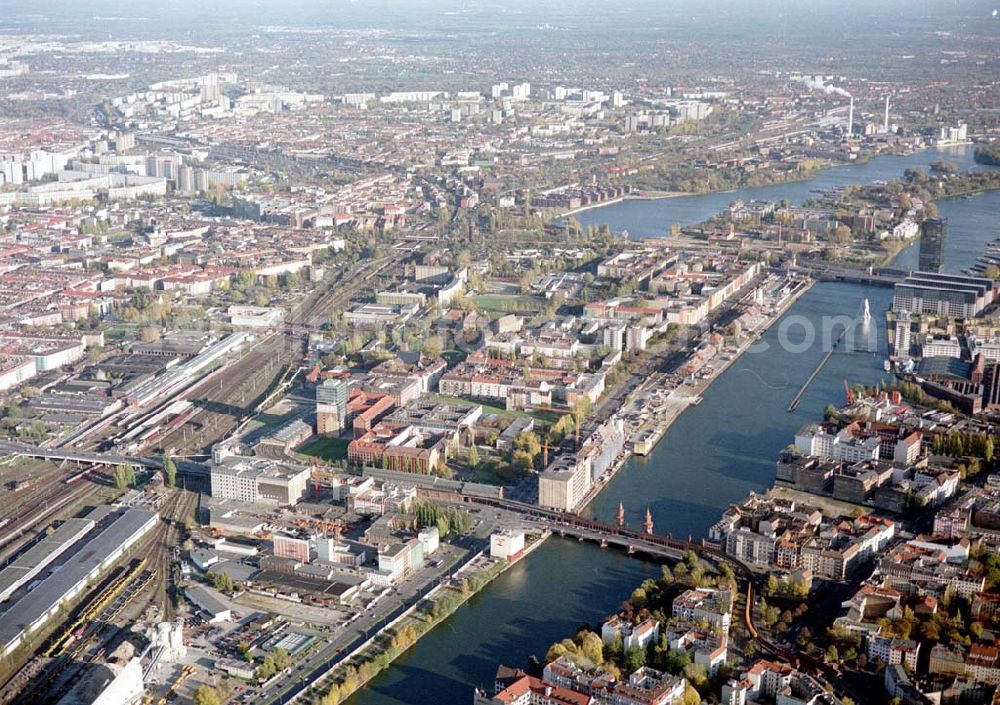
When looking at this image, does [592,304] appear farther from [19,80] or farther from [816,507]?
[19,80]

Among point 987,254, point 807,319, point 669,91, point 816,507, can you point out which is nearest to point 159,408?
point 816,507

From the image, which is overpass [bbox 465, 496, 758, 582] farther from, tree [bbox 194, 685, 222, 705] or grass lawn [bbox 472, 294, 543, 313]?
grass lawn [bbox 472, 294, 543, 313]

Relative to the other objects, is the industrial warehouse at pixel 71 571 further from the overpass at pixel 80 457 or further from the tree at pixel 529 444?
the tree at pixel 529 444

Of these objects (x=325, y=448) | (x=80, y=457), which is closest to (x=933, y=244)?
(x=325, y=448)

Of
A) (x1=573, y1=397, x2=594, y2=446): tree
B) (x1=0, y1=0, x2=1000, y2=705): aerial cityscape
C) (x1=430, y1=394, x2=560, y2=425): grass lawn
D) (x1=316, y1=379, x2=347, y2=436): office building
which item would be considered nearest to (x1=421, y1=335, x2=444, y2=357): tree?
(x1=0, y1=0, x2=1000, y2=705): aerial cityscape

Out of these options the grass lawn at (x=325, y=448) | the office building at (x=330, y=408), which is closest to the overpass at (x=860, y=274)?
the office building at (x=330, y=408)
